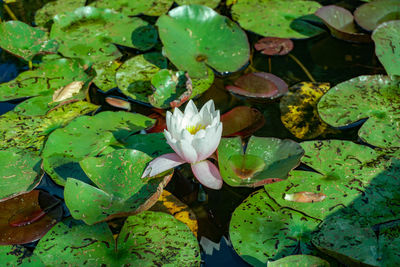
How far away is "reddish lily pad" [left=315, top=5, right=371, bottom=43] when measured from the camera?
321cm

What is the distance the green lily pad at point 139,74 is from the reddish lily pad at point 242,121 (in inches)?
25.8

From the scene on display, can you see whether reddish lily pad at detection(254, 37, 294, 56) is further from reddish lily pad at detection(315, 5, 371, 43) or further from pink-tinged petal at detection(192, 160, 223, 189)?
pink-tinged petal at detection(192, 160, 223, 189)

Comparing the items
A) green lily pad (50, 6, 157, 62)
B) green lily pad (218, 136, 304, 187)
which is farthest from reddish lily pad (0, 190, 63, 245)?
green lily pad (50, 6, 157, 62)

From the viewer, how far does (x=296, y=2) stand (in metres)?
3.59

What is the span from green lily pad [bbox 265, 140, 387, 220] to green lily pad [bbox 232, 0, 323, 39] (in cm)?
139

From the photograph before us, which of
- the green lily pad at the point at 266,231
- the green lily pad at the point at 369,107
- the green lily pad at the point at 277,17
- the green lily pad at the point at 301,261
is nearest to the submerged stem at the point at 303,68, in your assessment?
the green lily pad at the point at 277,17

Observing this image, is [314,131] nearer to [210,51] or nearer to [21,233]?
[210,51]

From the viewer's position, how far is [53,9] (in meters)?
3.73

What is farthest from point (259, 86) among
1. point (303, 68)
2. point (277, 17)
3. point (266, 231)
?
point (266, 231)

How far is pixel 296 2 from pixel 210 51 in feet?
3.80

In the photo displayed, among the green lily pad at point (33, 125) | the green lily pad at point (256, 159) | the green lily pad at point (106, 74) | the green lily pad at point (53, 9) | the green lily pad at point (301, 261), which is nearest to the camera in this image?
the green lily pad at point (301, 261)

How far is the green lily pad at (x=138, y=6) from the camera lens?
3.64 meters

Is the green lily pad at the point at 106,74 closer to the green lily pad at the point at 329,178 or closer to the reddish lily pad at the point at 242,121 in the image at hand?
the reddish lily pad at the point at 242,121

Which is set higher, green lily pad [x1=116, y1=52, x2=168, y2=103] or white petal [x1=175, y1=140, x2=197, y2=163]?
white petal [x1=175, y1=140, x2=197, y2=163]
